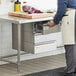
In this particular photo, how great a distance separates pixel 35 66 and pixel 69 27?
968 millimetres

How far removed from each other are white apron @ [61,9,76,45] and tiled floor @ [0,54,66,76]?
70 cm

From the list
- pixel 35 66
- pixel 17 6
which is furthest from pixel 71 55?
pixel 17 6

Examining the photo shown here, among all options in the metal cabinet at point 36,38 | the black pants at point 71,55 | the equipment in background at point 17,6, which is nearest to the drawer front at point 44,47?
the metal cabinet at point 36,38

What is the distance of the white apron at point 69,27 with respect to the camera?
3861mm

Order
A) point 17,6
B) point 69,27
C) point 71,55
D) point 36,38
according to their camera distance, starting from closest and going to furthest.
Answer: point 69,27, point 71,55, point 36,38, point 17,6

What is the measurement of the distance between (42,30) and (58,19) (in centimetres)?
59

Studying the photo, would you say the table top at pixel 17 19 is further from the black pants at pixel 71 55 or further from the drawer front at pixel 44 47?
the black pants at pixel 71 55

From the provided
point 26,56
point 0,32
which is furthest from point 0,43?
point 26,56

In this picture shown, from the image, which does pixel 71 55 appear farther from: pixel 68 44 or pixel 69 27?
pixel 69 27

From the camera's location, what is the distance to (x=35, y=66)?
179 inches

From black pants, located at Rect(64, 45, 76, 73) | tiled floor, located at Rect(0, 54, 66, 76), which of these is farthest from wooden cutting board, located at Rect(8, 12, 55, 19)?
tiled floor, located at Rect(0, 54, 66, 76)

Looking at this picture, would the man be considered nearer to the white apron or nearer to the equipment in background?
the white apron

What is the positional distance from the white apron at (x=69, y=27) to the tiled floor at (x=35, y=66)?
70 centimetres

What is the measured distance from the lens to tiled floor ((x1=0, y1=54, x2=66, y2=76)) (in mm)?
4262
